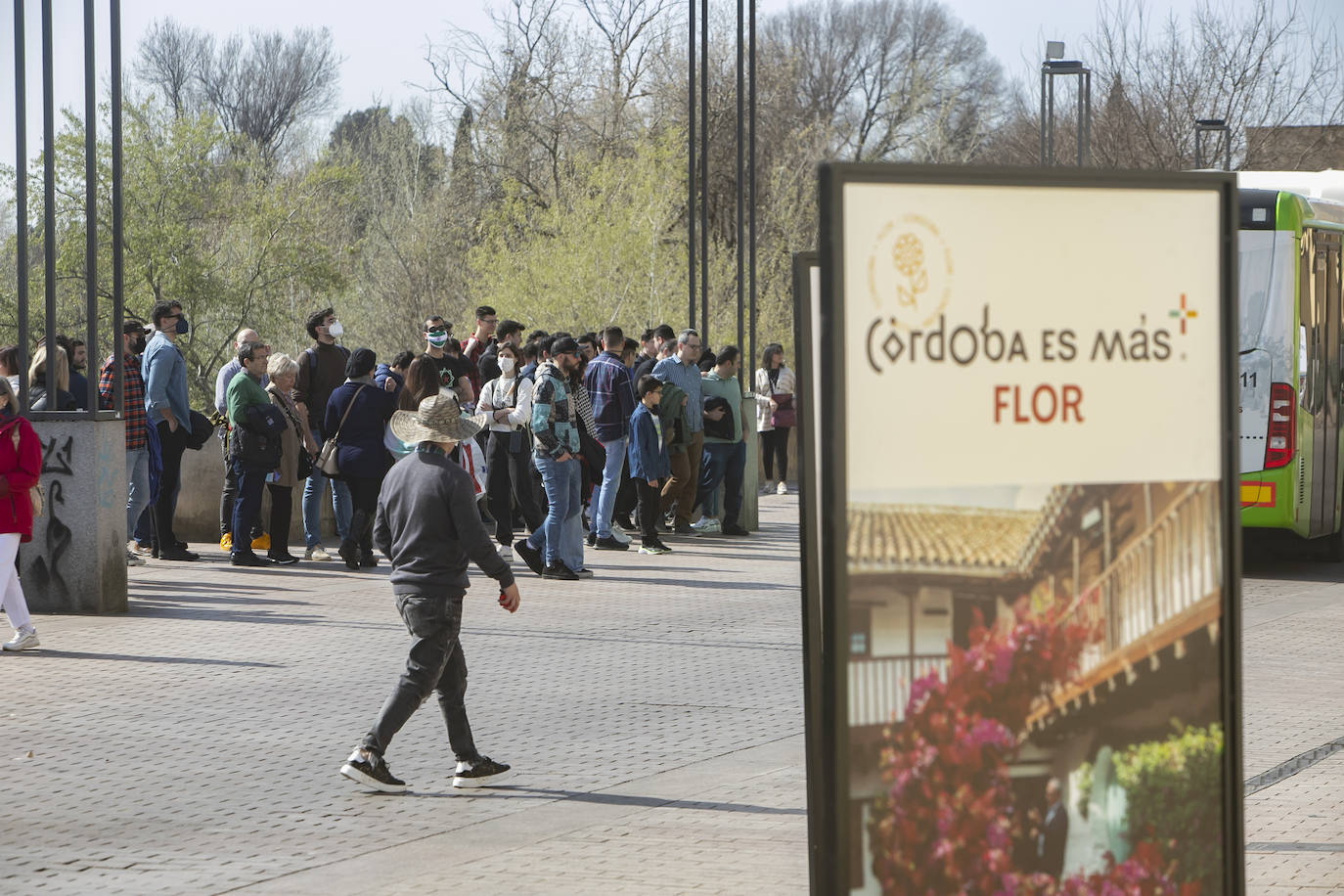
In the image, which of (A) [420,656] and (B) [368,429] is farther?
(B) [368,429]

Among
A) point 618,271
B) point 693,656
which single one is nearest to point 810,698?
point 693,656

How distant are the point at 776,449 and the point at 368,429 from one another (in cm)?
975

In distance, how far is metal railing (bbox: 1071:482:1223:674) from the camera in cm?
387

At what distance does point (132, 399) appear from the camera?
1405 centimetres

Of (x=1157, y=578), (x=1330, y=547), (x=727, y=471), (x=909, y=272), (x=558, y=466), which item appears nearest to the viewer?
(x=909, y=272)

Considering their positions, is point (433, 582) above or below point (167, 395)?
below

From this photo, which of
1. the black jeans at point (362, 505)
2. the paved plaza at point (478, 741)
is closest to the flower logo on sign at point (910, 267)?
the paved plaza at point (478, 741)

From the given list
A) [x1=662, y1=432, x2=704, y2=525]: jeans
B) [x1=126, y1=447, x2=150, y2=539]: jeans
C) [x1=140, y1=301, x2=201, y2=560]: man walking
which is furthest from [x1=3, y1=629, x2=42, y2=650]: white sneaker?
[x1=662, y1=432, x2=704, y2=525]: jeans

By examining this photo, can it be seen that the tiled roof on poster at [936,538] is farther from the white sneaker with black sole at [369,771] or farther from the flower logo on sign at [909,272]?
the white sneaker with black sole at [369,771]

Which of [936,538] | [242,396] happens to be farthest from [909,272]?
[242,396]

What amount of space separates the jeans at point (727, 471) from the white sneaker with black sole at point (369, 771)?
35.9ft

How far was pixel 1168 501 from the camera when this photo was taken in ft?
12.9

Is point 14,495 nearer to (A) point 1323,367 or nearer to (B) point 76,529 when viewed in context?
(B) point 76,529

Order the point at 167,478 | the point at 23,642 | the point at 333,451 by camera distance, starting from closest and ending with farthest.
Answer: the point at 23,642 < the point at 333,451 < the point at 167,478
